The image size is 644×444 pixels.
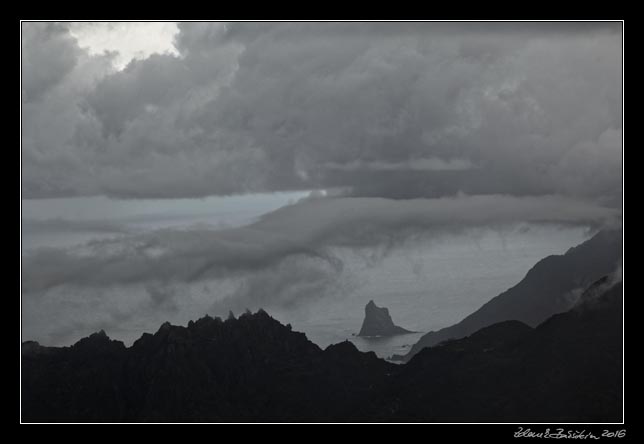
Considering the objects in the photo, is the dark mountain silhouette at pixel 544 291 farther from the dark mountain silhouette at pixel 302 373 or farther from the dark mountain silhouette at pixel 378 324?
the dark mountain silhouette at pixel 378 324

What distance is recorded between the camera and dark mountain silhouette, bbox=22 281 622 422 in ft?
192

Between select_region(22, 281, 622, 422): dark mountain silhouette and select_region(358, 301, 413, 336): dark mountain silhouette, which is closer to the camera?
select_region(22, 281, 622, 422): dark mountain silhouette

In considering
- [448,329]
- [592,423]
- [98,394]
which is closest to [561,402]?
[592,423]

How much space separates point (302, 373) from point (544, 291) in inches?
649

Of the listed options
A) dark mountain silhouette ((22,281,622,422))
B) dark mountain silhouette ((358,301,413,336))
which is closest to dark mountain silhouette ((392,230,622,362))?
dark mountain silhouette ((22,281,622,422))

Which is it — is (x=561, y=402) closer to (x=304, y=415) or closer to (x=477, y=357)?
(x=477, y=357)

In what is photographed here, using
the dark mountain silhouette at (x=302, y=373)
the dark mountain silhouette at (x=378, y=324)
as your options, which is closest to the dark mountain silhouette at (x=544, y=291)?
the dark mountain silhouette at (x=302, y=373)

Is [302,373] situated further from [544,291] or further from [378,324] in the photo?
[544,291]

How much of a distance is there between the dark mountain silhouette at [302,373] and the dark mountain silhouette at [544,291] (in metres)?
0.62

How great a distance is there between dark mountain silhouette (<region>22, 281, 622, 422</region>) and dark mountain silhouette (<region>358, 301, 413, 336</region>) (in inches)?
72.7

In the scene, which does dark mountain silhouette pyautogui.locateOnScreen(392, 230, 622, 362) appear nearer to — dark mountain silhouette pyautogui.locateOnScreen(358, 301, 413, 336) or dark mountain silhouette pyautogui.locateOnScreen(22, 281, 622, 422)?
dark mountain silhouette pyautogui.locateOnScreen(22, 281, 622, 422)

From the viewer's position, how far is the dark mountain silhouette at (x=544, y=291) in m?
59.6

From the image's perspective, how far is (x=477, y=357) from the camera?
60188 millimetres

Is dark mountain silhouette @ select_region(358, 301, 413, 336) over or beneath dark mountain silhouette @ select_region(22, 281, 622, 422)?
over
